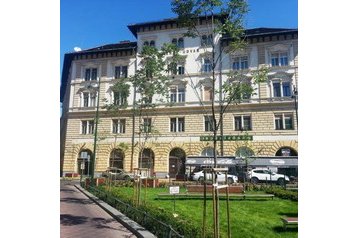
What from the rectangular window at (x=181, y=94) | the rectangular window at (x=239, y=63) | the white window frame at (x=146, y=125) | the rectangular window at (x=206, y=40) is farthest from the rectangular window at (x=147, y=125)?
the rectangular window at (x=206, y=40)

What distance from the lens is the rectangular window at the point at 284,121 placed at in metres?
6.64

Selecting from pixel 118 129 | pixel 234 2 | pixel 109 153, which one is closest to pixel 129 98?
pixel 118 129

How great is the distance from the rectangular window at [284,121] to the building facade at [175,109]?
0.02 m

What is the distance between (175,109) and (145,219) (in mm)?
4124

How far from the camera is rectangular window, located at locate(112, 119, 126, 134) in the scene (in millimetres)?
6857

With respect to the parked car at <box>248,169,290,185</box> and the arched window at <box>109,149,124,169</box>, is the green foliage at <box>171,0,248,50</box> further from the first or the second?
the parked car at <box>248,169,290,185</box>

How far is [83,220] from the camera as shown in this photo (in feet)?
13.4

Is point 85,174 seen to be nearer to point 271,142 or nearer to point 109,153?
point 109,153

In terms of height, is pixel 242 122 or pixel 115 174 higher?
pixel 242 122

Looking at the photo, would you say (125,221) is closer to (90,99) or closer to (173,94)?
(90,99)

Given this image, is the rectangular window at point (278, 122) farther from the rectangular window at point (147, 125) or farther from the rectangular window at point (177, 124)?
the rectangular window at point (147, 125)

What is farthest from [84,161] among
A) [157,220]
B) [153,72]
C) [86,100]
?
[157,220]

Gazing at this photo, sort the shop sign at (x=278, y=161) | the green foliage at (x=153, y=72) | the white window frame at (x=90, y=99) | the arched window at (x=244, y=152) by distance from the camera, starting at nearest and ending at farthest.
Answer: the green foliage at (x=153, y=72)
the white window frame at (x=90, y=99)
the arched window at (x=244, y=152)
the shop sign at (x=278, y=161)

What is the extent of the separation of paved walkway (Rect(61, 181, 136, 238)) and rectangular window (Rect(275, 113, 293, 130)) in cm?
397
